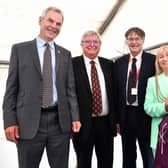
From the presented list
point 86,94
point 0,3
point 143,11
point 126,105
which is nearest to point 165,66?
point 126,105

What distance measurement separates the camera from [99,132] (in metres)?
2.82

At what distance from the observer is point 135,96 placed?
9.18 ft

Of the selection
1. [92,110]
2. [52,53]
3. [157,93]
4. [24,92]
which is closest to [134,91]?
[157,93]

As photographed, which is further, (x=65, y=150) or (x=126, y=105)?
(x=126, y=105)

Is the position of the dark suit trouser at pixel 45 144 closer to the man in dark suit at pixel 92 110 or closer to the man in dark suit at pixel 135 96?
Answer: the man in dark suit at pixel 92 110

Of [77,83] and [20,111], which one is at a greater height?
[77,83]

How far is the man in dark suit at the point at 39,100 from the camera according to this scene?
2.25 meters

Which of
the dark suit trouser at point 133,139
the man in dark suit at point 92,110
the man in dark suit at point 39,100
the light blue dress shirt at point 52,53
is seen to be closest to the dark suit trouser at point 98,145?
the man in dark suit at point 92,110

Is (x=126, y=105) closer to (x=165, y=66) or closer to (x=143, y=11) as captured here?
(x=165, y=66)

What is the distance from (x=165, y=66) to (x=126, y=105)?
1.71 ft

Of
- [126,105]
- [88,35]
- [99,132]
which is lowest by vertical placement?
[99,132]

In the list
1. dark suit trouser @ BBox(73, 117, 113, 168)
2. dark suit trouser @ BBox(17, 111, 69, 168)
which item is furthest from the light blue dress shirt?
dark suit trouser @ BBox(73, 117, 113, 168)

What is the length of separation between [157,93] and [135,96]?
0.29 m

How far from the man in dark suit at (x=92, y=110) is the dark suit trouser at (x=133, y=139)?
5.4 inches
